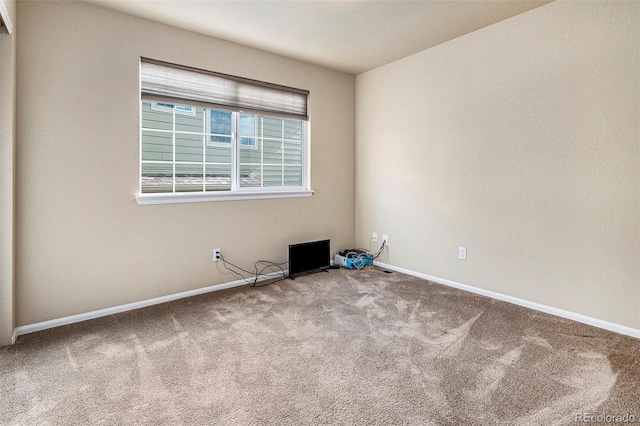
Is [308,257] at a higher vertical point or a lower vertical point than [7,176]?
lower

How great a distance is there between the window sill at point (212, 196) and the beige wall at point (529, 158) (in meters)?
1.22

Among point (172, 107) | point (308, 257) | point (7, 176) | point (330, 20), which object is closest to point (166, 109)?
point (172, 107)

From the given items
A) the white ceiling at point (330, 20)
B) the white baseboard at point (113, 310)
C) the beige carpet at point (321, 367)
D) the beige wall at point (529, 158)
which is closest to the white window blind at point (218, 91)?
the white ceiling at point (330, 20)

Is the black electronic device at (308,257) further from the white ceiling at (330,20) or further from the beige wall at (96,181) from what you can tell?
the white ceiling at (330,20)

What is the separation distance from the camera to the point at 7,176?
7.68ft

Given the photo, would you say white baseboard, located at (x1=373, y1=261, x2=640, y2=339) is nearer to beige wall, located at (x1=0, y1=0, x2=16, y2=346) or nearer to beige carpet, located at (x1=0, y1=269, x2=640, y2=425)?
beige carpet, located at (x1=0, y1=269, x2=640, y2=425)

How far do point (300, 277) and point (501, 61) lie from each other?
2.87 metres

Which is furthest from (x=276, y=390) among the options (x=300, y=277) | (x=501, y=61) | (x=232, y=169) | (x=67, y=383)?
(x=501, y=61)

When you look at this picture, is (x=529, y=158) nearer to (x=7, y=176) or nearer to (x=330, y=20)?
(x=330, y=20)

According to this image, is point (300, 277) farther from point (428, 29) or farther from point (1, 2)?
point (1, 2)

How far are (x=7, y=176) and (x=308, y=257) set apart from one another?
273cm

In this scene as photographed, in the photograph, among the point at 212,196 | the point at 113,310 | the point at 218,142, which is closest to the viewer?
the point at 113,310

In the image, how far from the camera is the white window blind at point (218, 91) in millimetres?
3119

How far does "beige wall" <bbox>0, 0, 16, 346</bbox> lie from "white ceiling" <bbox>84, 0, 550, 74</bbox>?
0.76 meters
